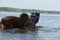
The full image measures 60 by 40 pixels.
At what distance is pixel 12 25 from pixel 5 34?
70.5 inches

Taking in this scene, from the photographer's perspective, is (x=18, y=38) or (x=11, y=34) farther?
(x=11, y=34)

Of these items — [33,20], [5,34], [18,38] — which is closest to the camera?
[18,38]

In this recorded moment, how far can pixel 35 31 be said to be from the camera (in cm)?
1894

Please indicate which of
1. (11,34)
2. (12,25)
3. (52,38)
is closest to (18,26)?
(12,25)

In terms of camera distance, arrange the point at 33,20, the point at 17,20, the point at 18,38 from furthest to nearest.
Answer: the point at 33,20 → the point at 17,20 → the point at 18,38

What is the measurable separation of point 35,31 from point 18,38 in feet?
10.2

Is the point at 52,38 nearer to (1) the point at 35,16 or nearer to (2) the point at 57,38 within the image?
(2) the point at 57,38

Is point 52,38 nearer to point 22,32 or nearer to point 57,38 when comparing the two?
point 57,38

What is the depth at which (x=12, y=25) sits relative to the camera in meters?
18.9

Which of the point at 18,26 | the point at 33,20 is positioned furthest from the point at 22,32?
the point at 33,20

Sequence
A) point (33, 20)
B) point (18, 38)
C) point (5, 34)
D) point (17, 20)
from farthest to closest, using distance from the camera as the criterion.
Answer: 1. point (33, 20)
2. point (17, 20)
3. point (5, 34)
4. point (18, 38)

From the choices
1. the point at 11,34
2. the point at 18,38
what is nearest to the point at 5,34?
the point at 11,34

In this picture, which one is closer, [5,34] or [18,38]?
[18,38]

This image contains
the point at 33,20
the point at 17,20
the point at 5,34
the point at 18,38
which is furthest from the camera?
the point at 33,20
